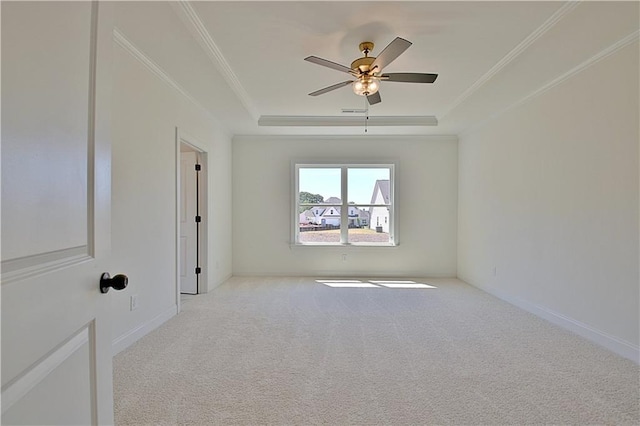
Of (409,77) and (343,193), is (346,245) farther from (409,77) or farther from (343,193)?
(409,77)

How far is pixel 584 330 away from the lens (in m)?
2.92

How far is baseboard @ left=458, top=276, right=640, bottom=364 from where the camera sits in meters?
2.50

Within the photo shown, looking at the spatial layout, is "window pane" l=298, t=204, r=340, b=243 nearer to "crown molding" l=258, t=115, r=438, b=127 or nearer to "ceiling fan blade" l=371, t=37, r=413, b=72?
"crown molding" l=258, t=115, r=438, b=127

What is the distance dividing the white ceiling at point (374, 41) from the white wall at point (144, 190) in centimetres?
26

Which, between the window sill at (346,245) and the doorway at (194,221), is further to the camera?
the window sill at (346,245)

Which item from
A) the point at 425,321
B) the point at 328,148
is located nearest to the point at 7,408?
the point at 425,321

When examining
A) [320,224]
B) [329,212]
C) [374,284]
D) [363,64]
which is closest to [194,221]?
[320,224]

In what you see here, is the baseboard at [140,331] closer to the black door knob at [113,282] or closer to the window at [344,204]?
the black door knob at [113,282]

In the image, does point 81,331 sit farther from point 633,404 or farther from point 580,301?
point 580,301

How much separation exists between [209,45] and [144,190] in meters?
1.35

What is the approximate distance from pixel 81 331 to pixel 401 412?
1.67 m

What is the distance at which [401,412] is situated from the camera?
1.84 metres

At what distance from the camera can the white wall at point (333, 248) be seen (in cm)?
565

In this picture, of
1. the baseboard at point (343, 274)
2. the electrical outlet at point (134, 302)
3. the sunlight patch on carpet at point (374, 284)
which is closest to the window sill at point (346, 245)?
the baseboard at point (343, 274)
